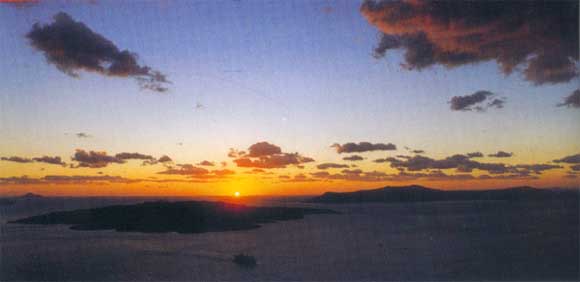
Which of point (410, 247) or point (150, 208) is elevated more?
point (150, 208)

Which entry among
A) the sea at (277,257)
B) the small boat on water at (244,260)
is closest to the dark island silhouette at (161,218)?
the sea at (277,257)

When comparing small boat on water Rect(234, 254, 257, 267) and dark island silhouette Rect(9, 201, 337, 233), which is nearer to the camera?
small boat on water Rect(234, 254, 257, 267)

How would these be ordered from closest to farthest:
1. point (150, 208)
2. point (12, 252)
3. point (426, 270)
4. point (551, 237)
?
point (426, 270) → point (12, 252) → point (551, 237) → point (150, 208)

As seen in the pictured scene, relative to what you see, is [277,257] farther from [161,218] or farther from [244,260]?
[161,218]

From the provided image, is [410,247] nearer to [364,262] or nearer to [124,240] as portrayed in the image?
[364,262]

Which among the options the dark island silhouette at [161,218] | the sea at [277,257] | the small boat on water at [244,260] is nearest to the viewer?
the sea at [277,257]

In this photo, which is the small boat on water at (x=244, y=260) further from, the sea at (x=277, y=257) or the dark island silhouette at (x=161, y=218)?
the dark island silhouette at (x=161, y=218)

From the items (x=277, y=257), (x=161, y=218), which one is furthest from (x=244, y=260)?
(x=161, y=218)

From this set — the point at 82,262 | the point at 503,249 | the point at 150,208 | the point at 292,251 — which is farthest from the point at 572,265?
the point at 150,208

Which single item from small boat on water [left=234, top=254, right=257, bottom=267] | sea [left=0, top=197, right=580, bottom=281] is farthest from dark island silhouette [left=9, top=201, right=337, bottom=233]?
small boat on water [left=234, top=254, right=257, bottom=267]

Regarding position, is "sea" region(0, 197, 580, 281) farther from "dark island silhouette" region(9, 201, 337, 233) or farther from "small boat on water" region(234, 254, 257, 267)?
"dark island silhouette" region(9, 201, 337, 233)

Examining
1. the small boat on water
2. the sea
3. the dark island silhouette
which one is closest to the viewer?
the sea
